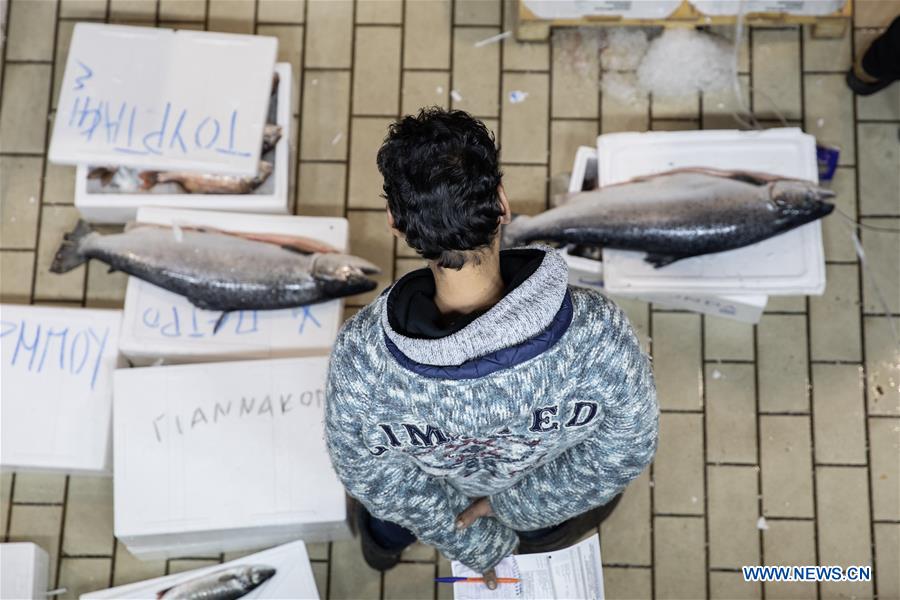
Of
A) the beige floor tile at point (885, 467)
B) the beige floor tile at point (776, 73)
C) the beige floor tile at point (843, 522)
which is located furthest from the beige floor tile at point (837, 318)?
the beige floor tile at point (776, 73)

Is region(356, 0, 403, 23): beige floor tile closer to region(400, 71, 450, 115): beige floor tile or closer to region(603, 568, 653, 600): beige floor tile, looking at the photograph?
region(400, 71, 450, 115): beige floor tile

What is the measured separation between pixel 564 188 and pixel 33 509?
6.55 feet

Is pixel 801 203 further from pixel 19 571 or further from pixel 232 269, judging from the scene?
pixel 19 571

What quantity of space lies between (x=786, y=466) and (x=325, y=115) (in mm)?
1919

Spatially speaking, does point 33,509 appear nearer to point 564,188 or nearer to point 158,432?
point 158,432

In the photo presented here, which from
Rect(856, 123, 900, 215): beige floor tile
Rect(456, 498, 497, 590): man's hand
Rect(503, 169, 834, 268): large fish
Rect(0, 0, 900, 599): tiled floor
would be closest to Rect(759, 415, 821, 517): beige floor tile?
Rect(0, 0, 900, 599): tiled floor

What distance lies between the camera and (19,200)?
2.91 metres

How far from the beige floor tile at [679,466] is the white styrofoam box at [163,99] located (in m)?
1.57

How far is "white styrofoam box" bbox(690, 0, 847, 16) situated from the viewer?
277 cm

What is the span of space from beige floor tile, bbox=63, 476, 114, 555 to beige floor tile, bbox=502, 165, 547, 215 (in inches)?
63.4

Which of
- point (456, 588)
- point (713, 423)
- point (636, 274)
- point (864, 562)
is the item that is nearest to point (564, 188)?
point (636, 274)

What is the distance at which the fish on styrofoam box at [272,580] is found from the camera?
2.47 metres

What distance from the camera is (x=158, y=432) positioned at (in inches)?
95.8

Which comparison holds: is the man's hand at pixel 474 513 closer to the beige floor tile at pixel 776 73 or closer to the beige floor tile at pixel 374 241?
the beige floor tile at pixel 374 241
